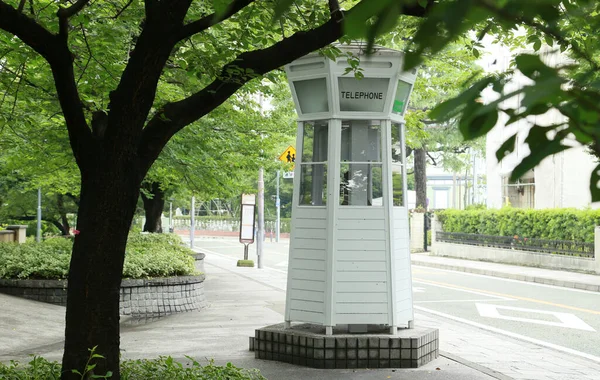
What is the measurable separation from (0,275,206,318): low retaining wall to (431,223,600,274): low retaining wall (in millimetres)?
13481

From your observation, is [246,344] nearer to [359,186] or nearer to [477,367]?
[359,186]

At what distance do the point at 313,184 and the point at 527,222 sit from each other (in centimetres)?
2004

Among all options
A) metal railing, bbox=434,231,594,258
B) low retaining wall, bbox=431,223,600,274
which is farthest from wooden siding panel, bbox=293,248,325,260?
metal railing, bbox=434,231,594,258

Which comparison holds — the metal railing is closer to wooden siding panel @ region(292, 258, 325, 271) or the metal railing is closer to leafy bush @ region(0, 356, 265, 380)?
wooden siding panel @ region(292, 258, 325, 271)

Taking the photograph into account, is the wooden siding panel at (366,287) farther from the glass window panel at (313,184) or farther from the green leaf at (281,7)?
the green leaf at (281,7)

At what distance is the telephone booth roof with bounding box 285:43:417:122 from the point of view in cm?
782

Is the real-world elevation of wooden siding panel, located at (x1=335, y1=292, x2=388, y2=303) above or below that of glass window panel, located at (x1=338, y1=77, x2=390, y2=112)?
below

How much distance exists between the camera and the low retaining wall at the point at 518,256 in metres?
22.3

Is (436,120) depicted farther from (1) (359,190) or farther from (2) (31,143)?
(2) (31,143)

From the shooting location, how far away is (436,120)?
1291 mm

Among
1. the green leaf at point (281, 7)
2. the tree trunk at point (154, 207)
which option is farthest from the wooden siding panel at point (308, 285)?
the tree trunk at point (154, 207)

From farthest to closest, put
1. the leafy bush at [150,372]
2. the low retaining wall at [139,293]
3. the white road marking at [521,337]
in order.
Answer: the low retaining wall at [139,293], the white road marking at [521,337], the leafy bush at [150,372]

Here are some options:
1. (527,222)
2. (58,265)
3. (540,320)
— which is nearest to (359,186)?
(540,320)

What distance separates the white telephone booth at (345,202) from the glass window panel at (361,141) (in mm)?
11
